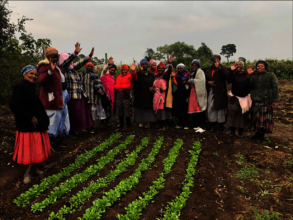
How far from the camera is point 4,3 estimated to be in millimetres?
6938

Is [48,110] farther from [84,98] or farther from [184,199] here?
[184,199]

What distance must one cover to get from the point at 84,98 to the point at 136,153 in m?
2.30

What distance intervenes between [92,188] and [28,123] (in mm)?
1616

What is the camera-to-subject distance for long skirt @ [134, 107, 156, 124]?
6.90 meters

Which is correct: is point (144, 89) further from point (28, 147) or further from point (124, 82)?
point (28, 147)

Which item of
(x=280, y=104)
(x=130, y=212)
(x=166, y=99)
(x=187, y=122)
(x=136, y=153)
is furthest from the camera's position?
(x=280, y=104)

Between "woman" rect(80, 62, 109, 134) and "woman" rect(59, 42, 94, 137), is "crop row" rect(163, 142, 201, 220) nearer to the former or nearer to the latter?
"woman" rect(59, 42, 94, 137)

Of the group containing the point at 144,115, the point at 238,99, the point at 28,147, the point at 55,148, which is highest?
the point at 238,99

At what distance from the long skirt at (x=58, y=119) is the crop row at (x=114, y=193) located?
2.12 meters

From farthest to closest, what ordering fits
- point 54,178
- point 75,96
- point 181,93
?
point 181,93 < point 75,96 < point 54,178

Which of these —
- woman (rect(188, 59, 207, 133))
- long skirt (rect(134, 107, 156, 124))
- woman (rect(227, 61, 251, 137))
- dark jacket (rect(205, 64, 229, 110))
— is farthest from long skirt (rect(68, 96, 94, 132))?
woman (rect(227, 61, 251, 137))

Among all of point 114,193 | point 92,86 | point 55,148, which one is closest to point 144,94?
point 92,86

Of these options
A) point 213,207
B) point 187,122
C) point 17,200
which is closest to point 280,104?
point 187,122

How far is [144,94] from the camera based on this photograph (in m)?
6.80
